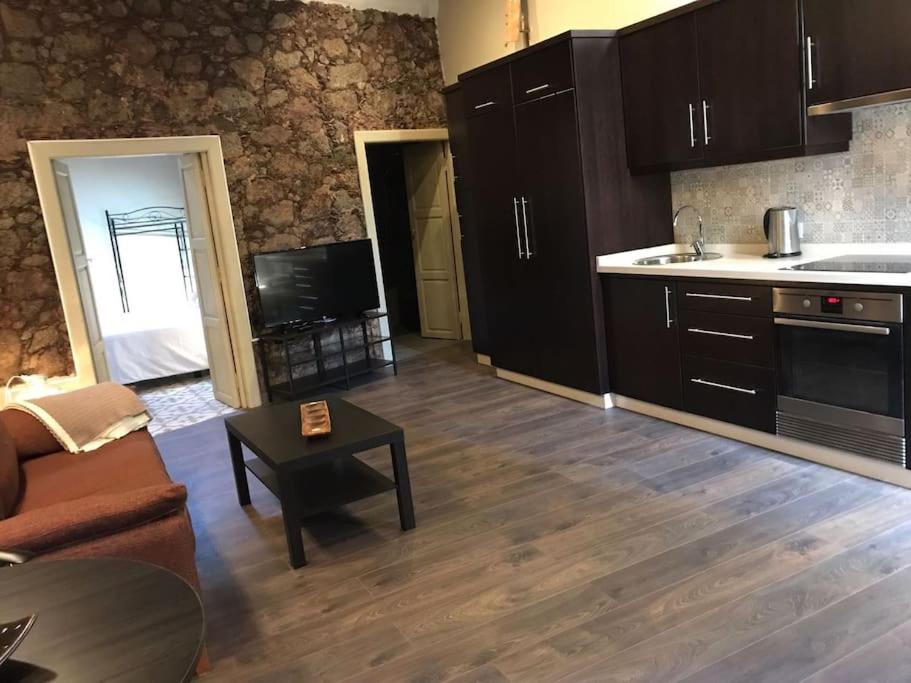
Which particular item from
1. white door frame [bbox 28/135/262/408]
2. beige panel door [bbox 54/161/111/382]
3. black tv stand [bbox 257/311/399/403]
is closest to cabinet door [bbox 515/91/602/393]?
black tv stand [bbox 257/311/399/403]

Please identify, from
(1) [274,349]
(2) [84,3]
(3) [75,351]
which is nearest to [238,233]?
(1) [274,349]

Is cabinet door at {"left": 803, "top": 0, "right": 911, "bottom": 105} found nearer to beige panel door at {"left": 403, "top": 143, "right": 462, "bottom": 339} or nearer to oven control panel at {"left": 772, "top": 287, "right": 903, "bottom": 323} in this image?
oven control panel at {"left": 772, "top": 287, "right": 903, "bottom": 323}

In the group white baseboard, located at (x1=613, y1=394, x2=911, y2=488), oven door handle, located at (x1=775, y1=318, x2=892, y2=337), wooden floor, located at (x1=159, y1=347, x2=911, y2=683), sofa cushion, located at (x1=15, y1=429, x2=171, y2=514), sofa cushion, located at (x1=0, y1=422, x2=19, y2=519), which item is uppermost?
oven door handle, located at (x1=775, y1=318, x2=892, y2=337)

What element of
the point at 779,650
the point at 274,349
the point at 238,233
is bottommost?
the point at 779,650

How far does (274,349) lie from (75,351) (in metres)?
1.45

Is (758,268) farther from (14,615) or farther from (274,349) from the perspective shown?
(274,349)

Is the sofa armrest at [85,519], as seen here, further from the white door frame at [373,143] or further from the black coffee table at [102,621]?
the white door frame at [373,143]

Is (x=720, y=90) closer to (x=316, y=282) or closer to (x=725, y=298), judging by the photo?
(x=725, y=298)

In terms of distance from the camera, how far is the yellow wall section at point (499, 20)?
4.55 meters

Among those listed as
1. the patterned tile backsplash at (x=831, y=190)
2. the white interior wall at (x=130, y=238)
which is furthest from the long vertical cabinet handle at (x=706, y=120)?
the white interior wall at (x=130, y=238)

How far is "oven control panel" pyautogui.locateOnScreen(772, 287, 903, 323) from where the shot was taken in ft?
9.70

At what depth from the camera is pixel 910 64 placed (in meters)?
2.95

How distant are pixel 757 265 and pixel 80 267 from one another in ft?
14.2

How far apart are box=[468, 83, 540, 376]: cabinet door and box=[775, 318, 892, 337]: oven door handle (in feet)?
6.11
